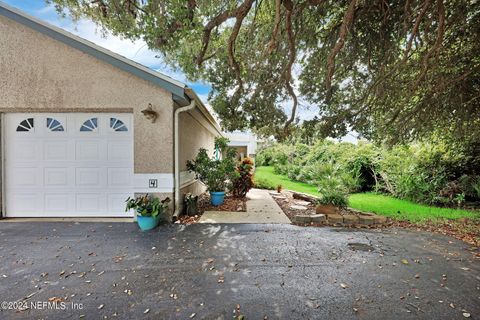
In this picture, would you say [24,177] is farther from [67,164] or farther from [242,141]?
[242,141]

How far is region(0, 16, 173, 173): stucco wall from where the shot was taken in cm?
600

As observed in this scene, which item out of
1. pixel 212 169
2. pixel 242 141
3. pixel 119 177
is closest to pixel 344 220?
pixel 212 169

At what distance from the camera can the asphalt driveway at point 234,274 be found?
2.75m

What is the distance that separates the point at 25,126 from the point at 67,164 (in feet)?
5.02

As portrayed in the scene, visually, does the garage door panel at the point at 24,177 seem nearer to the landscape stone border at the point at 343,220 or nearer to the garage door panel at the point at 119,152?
the garage door panel at the point at 119,152

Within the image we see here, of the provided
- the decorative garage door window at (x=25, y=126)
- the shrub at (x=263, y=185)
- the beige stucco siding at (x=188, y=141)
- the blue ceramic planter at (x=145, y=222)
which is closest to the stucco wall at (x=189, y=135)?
the beige stucco siding at (x=188, y=141)

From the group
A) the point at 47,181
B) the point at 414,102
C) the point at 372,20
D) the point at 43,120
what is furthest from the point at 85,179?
the point at 414,102

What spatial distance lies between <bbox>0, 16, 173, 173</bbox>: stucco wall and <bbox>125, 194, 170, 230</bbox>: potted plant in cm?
81

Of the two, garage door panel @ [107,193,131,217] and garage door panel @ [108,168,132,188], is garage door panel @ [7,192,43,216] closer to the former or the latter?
garage door panel @ [107,193,131,217]

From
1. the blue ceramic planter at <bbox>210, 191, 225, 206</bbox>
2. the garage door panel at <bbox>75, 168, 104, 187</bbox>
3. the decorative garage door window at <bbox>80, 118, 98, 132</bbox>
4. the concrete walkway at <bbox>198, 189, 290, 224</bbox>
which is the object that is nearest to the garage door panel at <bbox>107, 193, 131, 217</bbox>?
the garage door panel at <bbox>75, 168, 104, 187</bbox>

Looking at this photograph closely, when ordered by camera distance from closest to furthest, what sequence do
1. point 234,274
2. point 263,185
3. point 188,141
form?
1. point 234,274
2. point 188,141
3. point 263,185

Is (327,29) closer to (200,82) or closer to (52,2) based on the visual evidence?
(200,82)

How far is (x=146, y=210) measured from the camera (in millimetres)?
5582

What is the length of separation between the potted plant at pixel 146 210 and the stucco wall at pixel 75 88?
0.81 m
